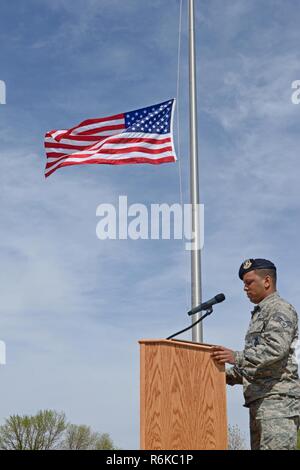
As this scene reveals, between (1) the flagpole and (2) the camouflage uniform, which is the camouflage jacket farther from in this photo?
(1) the flagpole

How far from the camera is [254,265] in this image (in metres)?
5.45

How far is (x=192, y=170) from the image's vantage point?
11.0 meters

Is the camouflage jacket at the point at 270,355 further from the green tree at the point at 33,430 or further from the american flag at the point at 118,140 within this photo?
the green tree at the point at 33,430

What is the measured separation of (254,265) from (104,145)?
246 inches

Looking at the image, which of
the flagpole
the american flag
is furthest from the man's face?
the american flag

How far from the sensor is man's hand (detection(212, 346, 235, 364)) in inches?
198

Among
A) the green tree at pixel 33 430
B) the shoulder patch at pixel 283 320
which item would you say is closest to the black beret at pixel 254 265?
the shoulder patch at pixel 283 320

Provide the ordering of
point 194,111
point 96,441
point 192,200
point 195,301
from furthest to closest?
point 96,441 < point 194,111 < point 192,200 < point 195,301

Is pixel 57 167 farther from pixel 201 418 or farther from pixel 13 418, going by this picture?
pixel 13 418

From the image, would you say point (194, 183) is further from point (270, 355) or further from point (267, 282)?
point (270, 355)

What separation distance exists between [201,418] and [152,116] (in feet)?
24.0

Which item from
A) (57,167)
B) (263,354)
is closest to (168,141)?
(57,167)

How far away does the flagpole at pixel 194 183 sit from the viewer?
9.83 meters

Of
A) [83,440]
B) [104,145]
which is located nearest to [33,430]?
[83,440]
